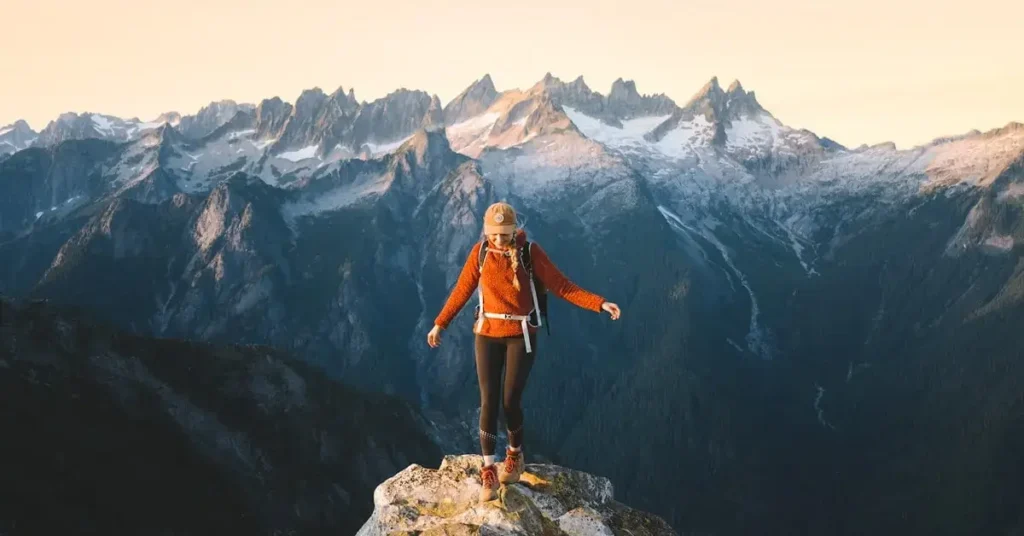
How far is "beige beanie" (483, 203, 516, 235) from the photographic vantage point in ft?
70.7

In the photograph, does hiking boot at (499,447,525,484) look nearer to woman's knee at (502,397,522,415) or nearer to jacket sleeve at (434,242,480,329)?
woman's knee at (502,397,522,415)

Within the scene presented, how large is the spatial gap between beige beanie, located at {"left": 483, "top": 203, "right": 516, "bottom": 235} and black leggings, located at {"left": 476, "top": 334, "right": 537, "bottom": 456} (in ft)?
9.61

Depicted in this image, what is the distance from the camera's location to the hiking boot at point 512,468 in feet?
72.0

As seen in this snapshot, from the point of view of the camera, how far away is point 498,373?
888 inches

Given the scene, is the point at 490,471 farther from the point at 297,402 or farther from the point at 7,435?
the point at 297,402

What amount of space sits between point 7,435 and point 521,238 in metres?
117

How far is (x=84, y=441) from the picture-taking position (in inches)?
4756

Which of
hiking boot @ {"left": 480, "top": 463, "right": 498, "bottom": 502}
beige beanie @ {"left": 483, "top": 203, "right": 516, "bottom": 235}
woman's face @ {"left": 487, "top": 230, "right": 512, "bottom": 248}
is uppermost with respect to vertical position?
beige beanie @ {"left": 483, "top": 203, "right": 516, "bottom": 235}

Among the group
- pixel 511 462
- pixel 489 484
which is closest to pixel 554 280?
pixel 511 462

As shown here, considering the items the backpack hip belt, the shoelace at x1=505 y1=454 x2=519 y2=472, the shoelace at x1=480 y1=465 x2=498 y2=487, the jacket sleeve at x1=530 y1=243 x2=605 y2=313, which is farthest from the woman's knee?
the jacket sleeve at x1=530 y1=243 x2=605 y2=313

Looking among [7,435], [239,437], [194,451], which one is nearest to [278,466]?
[239,437]

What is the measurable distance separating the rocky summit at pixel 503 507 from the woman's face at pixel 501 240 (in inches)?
258

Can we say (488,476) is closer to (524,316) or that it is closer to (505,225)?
(524,316)

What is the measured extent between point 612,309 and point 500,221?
3819 mm
